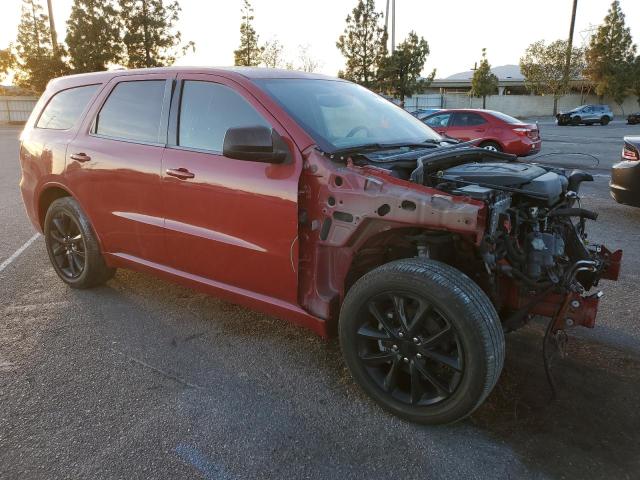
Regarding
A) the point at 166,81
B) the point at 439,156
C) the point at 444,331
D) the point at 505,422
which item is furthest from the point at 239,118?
the point at 505,422

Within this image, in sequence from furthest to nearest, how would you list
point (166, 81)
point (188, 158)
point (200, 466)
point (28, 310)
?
point (28, 310), point (166, 81), point (188, 158), point (200, 466)

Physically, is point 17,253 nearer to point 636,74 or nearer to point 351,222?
point 351,222

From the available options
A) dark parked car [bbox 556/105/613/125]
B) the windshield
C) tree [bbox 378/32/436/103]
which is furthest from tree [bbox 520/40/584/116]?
the windshield

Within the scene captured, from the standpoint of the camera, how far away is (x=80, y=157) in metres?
4.09

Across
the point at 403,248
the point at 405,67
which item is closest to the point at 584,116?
the point at 405,67

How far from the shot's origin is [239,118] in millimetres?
3264

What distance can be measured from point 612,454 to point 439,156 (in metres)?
1.76

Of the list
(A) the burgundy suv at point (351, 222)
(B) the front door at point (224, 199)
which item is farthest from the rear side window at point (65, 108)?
(B) the front door at point (224, 199)

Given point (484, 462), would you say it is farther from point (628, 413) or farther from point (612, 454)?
point (628, 413)

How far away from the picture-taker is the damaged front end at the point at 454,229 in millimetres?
2604

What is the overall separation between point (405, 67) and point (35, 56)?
2545 cm

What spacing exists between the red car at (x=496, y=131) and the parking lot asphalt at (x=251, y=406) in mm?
9152

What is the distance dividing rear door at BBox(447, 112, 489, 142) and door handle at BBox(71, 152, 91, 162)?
10.6 metres

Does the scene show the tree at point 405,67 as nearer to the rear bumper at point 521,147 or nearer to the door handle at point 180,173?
the rear bumper at point 521,147
